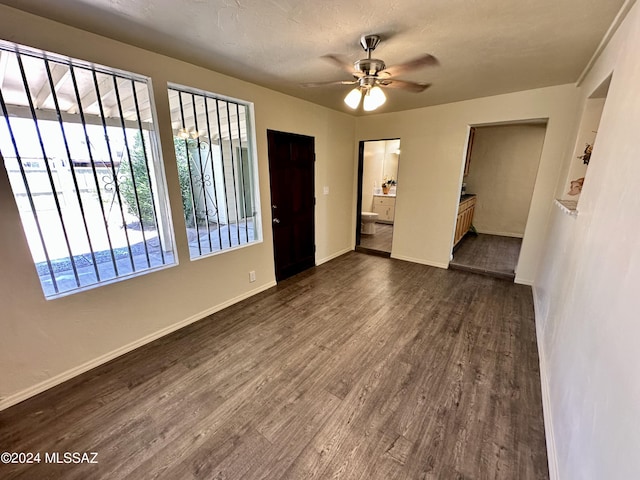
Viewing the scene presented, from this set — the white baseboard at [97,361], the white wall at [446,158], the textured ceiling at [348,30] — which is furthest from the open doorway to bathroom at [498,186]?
the white baseboard at [97,361]

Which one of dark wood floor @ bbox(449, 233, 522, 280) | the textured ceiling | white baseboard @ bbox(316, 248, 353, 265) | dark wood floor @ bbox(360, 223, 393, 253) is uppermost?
the textured ceiling

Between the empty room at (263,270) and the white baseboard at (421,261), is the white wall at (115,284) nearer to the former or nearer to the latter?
the empty room at (263,270)

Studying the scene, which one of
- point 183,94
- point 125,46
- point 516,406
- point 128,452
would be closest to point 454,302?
point 516,406

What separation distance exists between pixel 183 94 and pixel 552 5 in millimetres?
2845

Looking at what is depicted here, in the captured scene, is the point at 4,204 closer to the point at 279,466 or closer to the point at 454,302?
the point at 279,466

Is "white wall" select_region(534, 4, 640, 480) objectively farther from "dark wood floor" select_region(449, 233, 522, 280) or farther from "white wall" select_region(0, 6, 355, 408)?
"white wall" select_region(0, 6, 355, 408)

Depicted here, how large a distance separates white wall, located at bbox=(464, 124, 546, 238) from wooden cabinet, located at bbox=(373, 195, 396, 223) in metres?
1.87

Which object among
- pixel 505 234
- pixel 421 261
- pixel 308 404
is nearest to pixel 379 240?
pixel 421 261

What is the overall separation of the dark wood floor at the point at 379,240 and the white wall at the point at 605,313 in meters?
3.20

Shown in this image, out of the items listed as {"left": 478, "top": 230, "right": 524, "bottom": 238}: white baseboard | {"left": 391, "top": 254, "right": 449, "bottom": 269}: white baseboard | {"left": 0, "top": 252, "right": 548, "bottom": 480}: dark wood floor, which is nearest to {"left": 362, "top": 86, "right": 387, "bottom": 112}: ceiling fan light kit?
{"left": 0, "top": 252, "right": 548, "bottom": 480}: dark wood floor

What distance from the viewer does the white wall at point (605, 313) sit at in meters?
0.86

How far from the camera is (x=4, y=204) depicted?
1.62m

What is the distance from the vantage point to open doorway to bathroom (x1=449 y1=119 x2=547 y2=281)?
16.9ft

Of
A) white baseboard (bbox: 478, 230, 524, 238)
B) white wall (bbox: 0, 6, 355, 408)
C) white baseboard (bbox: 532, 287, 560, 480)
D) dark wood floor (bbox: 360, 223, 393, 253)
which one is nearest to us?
white baseboard (bbox: 532, 287, 560, 480)
